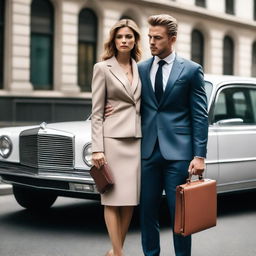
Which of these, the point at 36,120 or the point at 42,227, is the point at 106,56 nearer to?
the point at 42,227

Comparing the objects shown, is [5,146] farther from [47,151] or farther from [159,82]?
[159,82]

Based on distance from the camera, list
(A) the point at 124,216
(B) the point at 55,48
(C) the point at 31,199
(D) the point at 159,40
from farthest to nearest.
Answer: (B) the point at 55,48, (C) the point at 31,199, (A) the point at 124,216, (D) the point at 159,40

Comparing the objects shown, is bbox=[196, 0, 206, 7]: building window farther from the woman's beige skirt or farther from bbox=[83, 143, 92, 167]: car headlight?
the woman's beige skirt

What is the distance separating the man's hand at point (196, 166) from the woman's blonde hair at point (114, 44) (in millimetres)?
951

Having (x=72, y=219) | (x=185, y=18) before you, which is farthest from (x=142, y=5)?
(x=72, y=219)

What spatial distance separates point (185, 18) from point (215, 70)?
2963 mm

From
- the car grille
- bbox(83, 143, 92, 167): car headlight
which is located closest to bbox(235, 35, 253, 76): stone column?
the car grille

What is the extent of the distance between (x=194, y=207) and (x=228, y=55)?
937 inches

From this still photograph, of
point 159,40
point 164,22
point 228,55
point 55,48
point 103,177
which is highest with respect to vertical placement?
point 228,55

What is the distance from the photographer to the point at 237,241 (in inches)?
235

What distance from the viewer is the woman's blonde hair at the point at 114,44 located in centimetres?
457

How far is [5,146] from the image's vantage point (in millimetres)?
6871

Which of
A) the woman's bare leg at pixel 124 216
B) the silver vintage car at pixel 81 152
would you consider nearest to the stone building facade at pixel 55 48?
the silver vintage car at pixel 81 152

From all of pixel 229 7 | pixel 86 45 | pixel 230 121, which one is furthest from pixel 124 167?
pixel 229 7
